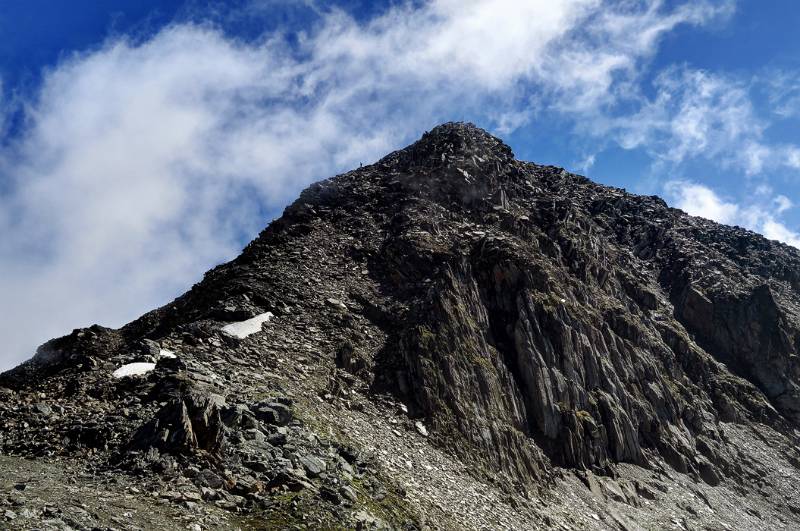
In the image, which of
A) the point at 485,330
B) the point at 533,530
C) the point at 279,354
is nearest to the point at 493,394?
the point at 485,330

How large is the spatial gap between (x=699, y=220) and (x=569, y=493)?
109 m

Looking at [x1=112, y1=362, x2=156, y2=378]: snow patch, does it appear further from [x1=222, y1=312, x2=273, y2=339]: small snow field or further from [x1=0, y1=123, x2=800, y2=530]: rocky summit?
[x1=222, y1=312, x2=273, y2=339]: small snow field

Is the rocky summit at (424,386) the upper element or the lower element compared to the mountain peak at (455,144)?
lower

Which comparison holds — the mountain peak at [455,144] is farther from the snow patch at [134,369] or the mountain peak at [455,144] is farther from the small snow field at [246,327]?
the snow patch at [134,369]

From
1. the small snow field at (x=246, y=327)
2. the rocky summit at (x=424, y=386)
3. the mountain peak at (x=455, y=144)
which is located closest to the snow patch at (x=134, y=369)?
the rocky summit at (x=424, y=386)

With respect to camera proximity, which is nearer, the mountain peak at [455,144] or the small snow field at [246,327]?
the small snow field at [246,327]

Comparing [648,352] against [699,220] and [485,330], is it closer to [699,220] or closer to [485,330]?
[485,330]

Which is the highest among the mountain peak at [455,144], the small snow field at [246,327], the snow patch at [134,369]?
the mountain peak at [455,144]

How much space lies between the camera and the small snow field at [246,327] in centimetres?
3823

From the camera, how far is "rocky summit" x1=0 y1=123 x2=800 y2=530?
23147 mm

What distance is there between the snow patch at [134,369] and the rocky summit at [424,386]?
35cm

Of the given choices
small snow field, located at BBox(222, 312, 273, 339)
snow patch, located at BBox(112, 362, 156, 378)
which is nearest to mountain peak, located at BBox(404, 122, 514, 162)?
small snow field, located at BBox(222, 312, 273, 339)

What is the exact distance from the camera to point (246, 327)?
39.8 metres

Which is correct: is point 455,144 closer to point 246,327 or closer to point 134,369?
point 246,327
